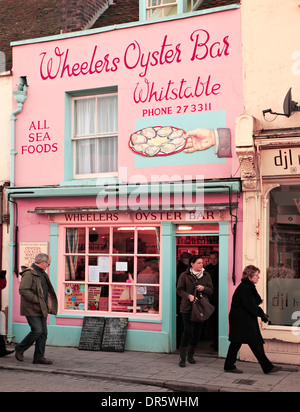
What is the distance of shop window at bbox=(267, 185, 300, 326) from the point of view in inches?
422

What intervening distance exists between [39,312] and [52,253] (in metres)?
2.51

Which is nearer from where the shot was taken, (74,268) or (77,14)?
(74,268)

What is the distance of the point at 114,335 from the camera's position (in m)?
11.8

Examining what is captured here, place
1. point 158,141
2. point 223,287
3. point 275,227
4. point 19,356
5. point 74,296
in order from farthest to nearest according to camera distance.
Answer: point 74,296 < point 158,141 < point 223,287 < point 275,227 < point 19,356

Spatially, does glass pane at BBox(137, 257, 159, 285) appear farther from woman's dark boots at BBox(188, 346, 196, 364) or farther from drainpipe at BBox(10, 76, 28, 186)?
drainpipe at BBox(10, 76, 28, 186)

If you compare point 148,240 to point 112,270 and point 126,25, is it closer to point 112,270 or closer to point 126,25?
point 112,270

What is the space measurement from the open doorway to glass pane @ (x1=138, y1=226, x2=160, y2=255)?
0.58 m

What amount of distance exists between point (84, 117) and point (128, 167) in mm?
1670

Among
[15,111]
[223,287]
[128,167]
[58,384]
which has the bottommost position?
[58,384]

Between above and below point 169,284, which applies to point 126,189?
above

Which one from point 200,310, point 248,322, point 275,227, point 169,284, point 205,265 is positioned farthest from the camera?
point 205,265

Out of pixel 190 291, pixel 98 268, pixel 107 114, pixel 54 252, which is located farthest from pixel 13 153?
pixel 190 291

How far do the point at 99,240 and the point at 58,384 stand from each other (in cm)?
410
